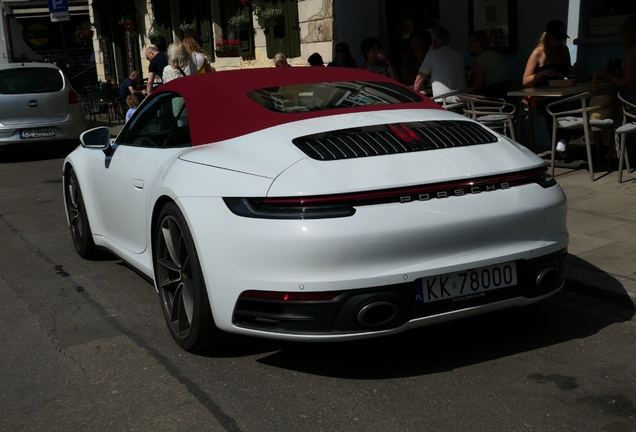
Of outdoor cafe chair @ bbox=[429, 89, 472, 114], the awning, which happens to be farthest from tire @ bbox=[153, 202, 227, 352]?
the awning

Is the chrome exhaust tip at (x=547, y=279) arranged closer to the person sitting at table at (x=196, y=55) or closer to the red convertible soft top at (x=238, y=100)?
the red convertible soft top at (x=238, y=100)

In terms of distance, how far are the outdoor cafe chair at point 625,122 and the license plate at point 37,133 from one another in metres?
9.52

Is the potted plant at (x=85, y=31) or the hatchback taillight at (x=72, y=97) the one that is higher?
the potted plant at (x=85, y=31)

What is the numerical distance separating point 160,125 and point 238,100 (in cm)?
80

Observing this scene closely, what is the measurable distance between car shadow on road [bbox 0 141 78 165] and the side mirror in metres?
9.43

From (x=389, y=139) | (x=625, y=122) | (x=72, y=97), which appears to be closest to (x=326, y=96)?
(x=389, y=139)

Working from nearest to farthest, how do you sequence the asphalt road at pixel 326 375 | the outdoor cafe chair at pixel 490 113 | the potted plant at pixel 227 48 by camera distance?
1. the asphalt road at pixel 326 375
2. the outdoor cafe chair at pixel 490 113
3. the potted plant at pixel 227 48

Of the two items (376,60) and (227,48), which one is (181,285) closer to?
(376,60)

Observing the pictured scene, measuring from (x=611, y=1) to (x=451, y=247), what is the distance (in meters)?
7.28

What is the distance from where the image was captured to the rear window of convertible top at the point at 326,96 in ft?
14.6

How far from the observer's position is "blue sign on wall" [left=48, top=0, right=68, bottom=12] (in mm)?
21500

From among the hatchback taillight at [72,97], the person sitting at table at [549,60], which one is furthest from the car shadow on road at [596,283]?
the hatchback taillight at [72,97]

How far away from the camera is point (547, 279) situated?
3.91 meters

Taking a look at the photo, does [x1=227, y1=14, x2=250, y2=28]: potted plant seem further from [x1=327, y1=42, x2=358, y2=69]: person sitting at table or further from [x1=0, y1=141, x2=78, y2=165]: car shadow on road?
[x1=327, y1=42, x2=358, y2=69]: person sitting at table
